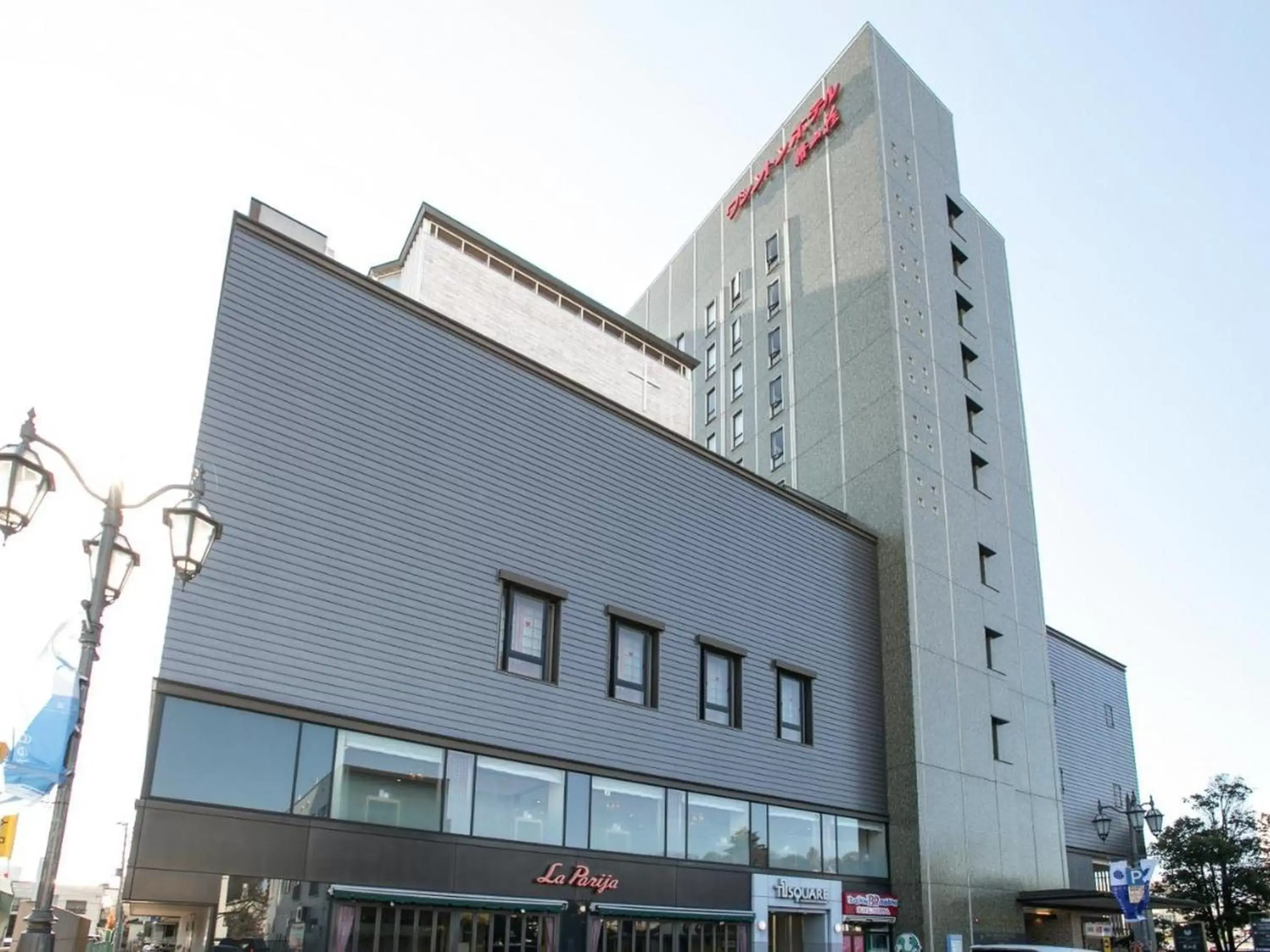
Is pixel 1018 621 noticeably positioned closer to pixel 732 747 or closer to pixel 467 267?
pixel 732 747

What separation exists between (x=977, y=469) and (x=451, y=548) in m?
20.8

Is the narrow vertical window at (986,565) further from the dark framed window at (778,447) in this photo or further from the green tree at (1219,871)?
the green tree at (1219,871)

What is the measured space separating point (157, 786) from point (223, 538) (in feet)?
13.3

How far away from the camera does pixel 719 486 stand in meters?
28.0

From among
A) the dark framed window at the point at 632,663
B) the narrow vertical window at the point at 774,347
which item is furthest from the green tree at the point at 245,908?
the narrow vertical window at the point at 774,347

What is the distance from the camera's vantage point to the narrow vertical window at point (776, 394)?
38.5 m

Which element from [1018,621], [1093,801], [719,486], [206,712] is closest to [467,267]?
[719,486]

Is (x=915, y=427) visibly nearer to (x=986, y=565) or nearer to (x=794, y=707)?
(x=986, y=565)

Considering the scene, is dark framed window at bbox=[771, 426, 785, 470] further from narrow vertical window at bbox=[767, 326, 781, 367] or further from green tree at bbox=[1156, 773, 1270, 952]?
green tree at bbox=[1156, 773, 1270, 952]

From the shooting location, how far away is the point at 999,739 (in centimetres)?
3250

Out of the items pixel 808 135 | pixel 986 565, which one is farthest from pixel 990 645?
pixel 808 135

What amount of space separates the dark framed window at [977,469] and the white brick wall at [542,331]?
9434 mm

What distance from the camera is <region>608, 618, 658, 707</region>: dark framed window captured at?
2411cm

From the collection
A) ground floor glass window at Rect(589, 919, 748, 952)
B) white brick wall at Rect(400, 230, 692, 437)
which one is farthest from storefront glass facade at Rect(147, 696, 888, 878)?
white brick wall at Rect(400, 230, 692, 437)
